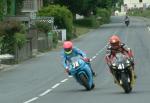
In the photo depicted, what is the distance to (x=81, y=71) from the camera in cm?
1997

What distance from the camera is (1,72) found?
97.7 ft

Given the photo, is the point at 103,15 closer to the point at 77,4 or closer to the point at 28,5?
the point at 77,4

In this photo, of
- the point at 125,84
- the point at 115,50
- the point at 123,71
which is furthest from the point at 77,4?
the point at 125,84

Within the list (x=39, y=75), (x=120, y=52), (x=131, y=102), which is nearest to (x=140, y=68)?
(x=39, y=75)

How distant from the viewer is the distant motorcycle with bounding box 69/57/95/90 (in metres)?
20.0

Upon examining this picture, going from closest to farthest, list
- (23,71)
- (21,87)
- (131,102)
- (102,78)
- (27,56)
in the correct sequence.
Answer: (131,102), (21,87), (102,78), (23,71), (27,56)

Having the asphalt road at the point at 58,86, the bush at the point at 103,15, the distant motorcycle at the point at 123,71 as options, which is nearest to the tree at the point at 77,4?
the bush at the point at 103,15

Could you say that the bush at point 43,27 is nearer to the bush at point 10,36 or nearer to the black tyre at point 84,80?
the bush at point 10,36

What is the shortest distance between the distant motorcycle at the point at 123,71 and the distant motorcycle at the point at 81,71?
4.14 ft

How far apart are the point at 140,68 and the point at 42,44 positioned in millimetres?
17219

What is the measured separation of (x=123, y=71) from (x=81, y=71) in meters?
1.67

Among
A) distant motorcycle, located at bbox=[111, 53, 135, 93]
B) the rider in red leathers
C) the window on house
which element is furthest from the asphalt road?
the window on house

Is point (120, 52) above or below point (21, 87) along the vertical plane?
above

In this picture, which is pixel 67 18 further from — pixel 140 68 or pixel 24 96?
pixel 24 96
